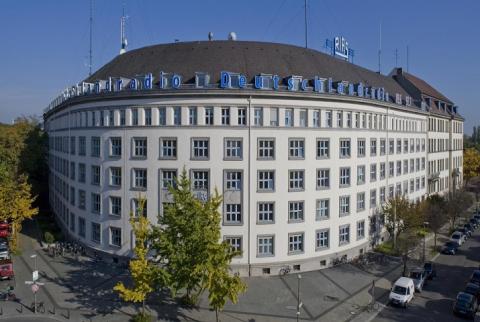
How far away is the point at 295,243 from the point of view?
44594 millimetres

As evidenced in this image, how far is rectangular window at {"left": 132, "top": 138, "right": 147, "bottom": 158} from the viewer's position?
44125mm

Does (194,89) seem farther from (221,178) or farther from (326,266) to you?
(326,266)

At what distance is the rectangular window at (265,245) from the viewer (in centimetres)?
4316

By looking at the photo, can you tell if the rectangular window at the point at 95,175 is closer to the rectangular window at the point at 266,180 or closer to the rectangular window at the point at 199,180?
the rectangular window at the point at 199,180

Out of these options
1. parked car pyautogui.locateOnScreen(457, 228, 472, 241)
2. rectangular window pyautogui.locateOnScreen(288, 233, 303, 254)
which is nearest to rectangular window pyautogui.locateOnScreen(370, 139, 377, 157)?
rectangular window pyautogui.locateOnScreen(288, 233, 303, 254)

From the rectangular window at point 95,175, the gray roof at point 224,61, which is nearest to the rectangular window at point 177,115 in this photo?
the gray roof at point 224,61

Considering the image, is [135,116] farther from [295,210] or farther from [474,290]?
[474,290]

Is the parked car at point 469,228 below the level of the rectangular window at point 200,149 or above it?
below

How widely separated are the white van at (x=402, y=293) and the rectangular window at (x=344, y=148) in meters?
16.3

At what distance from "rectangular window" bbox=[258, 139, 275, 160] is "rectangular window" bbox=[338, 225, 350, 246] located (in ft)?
43.1

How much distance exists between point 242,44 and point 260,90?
11096 mm

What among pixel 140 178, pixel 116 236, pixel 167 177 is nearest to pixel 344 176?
pixel 167 177

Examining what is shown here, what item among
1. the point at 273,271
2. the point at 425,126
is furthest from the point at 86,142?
the point at 425,126

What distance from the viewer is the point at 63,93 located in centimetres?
6544
